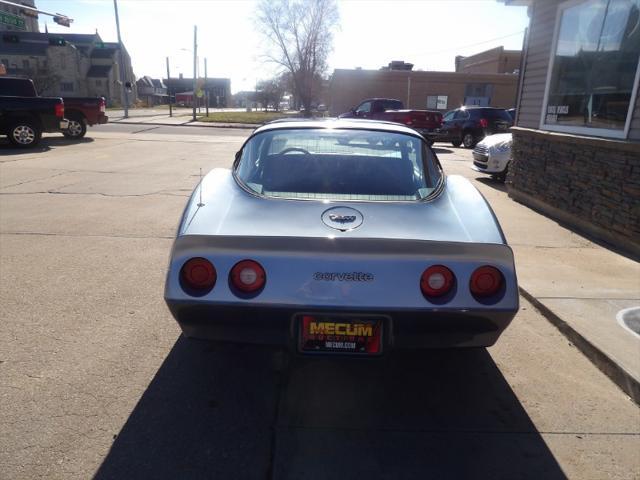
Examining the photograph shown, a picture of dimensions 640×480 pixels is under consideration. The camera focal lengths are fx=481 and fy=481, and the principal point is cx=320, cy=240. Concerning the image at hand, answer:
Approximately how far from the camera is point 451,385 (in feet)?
9.71

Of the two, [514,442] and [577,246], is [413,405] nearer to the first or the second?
[514,442]

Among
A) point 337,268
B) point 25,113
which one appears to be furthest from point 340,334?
point 25,113

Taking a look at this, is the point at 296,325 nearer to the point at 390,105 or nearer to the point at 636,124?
the point at 636,124

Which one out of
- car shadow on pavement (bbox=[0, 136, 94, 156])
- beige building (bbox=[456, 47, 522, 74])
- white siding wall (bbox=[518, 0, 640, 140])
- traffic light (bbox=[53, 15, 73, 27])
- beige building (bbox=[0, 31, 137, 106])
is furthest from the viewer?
beige building (bbox=[0, 31, 137, 106])

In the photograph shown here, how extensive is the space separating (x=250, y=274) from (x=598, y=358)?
2.47 metres

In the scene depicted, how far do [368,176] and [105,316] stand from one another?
2.28m

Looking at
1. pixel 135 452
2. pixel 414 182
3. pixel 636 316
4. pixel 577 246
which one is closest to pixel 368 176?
pixel 414 182

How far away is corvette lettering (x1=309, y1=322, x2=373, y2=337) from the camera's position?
2336 mm

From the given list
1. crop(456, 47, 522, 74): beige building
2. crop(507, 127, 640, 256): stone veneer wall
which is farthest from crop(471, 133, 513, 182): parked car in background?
crop(456, 47, 522, 74): beige building

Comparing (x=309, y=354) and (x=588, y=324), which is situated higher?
(x=309, y=354)

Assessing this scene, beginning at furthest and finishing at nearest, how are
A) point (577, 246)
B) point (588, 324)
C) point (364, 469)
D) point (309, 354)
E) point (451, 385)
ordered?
point (577, 246) → point (588, 324) → point (451, 385) → point (309, 354) → point (364, 469)

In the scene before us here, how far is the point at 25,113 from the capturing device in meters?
13.4

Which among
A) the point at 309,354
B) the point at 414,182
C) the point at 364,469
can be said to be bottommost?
the point at 364,469

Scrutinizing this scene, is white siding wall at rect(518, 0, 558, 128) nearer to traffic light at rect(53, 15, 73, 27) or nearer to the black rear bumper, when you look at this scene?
the black rear bumper
